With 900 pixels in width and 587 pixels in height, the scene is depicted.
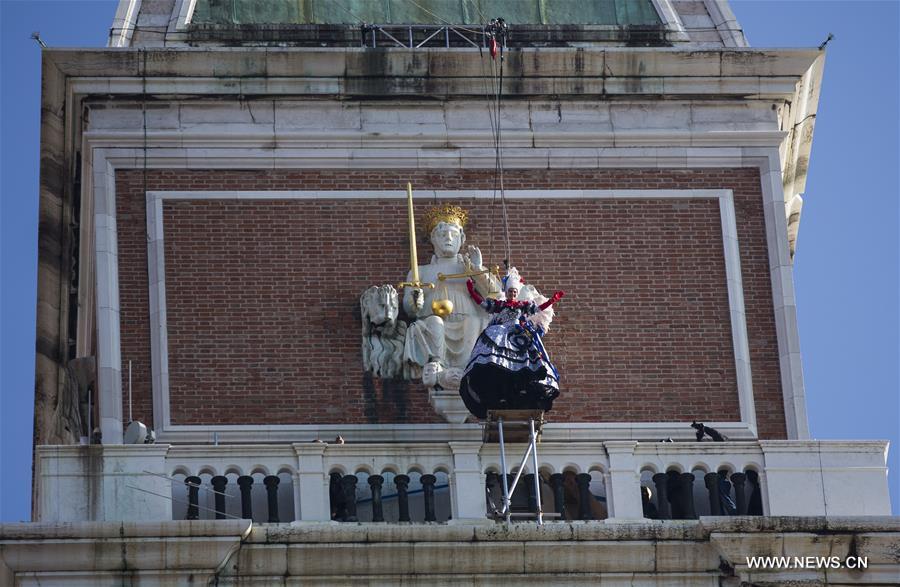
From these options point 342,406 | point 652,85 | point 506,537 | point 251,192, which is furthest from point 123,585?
point 652,85

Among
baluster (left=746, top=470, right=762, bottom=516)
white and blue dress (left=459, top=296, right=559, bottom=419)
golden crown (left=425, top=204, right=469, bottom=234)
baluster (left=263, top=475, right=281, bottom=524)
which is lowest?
baluster (left=746, top=470, right=762, bottom=516)

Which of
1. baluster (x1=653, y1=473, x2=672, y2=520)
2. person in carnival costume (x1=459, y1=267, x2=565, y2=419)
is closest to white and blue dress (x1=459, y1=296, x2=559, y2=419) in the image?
person in carnival costume (x1=459, y1=267, x2=565, y2=419)

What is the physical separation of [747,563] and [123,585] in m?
5.82

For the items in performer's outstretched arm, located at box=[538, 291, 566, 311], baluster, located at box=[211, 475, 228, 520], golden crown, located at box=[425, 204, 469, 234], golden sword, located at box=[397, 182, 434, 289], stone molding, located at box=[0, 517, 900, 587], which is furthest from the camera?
golden crown, located at box=[425, 204, 469, 234]

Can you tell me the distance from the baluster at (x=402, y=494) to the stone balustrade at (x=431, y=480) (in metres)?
0.01

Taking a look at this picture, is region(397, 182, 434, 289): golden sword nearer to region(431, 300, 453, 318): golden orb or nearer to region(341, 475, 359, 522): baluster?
region(431, 300, 453, 318): golden orb

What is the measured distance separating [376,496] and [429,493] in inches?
22.1

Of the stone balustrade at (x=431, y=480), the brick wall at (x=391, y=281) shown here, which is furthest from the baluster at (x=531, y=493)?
the brick wall at (x=391, y=281)

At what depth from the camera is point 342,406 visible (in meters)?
32.4

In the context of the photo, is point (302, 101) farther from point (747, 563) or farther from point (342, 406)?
point (747, 563)

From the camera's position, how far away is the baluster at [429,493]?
2891 centimetres

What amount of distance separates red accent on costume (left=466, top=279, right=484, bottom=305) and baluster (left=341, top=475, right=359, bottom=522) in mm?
4470

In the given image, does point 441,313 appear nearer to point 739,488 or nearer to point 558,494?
point 558,494

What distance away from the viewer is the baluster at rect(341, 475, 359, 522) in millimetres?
28781
